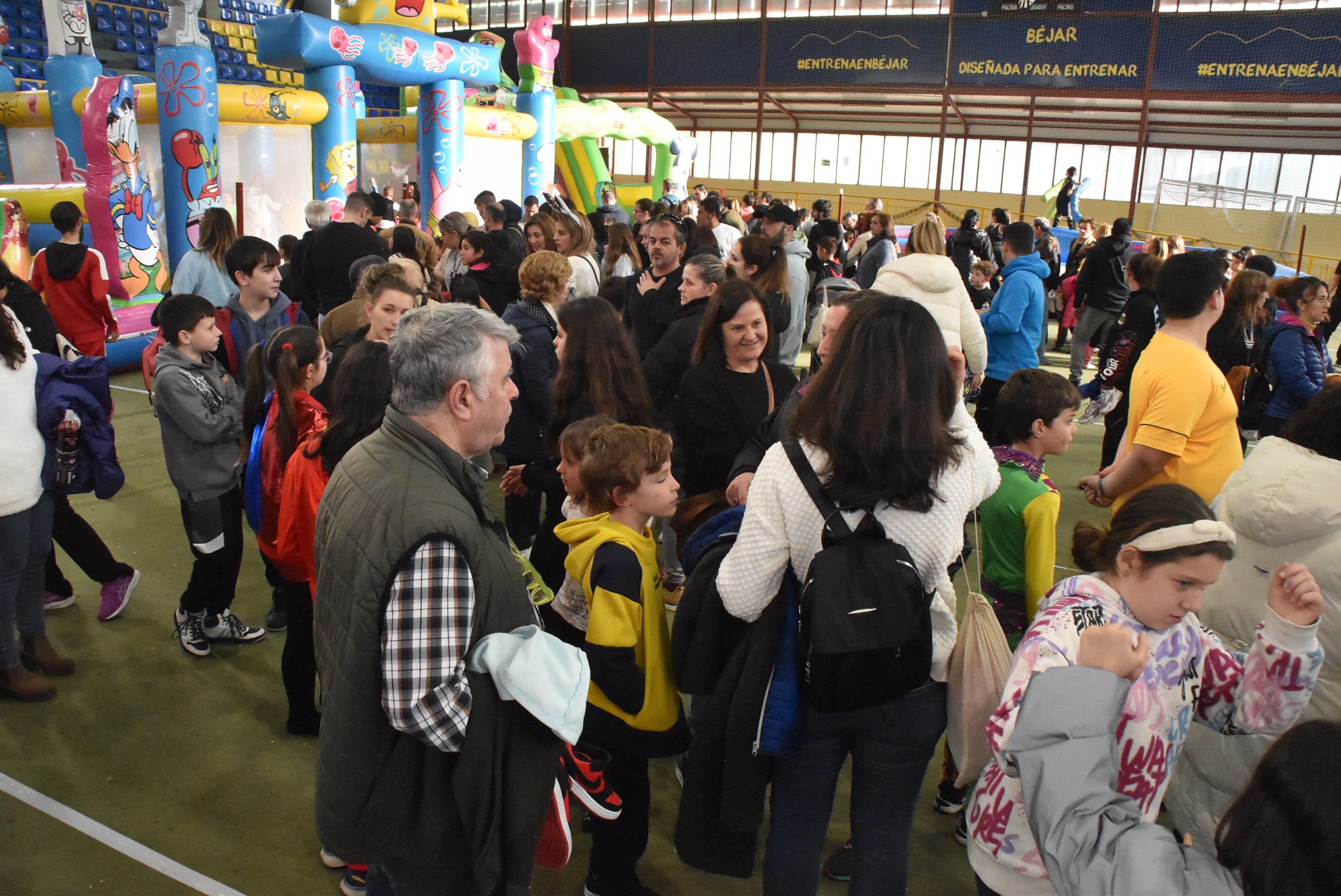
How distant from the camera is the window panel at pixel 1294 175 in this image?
21922mm

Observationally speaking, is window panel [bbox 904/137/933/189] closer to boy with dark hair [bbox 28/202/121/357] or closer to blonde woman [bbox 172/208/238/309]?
boy with dark hair [bbox 28/202/121/357]

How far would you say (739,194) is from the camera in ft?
→ 91.4

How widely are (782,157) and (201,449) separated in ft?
88.4

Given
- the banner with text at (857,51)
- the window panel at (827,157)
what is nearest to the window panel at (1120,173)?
the banner with text at (857,51)

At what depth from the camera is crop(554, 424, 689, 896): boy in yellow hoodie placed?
82.8 inches

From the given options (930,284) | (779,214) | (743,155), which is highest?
(743,155)

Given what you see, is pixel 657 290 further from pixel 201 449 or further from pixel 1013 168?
pixel 1013 168

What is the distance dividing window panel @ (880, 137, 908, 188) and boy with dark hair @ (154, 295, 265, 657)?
84.4ft

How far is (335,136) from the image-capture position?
11.0 meters

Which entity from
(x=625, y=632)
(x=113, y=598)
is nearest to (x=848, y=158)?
(x=113, y=598)

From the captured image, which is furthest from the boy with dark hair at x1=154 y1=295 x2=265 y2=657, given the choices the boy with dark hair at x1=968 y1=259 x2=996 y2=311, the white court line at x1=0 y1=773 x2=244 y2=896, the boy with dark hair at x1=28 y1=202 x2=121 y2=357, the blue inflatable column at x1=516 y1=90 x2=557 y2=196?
the blue inflatable column at x1=516 y1=90 x2=557 y2=196

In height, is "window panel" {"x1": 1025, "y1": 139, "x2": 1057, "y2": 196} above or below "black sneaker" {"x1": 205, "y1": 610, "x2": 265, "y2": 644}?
above

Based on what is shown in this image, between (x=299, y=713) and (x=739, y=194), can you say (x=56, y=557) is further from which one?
(x=739, y=194)

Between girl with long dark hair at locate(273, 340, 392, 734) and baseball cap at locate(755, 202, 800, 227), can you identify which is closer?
girl with long dark hair at locate(273, 340, 392, 734)
